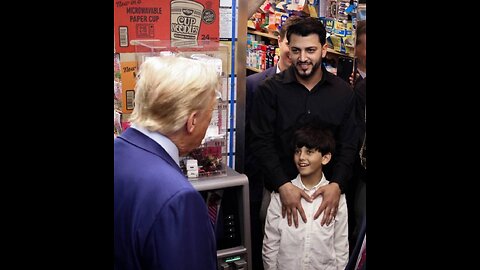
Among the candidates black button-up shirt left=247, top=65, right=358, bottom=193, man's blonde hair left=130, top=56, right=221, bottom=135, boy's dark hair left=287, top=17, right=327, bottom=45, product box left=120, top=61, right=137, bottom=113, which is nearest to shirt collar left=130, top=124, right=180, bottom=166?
man's blonde hair left=130, top=56, right=221, bottom=135

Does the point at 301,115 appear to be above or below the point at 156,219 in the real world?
above

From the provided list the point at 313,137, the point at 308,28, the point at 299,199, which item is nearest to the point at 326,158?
the point at 313,137

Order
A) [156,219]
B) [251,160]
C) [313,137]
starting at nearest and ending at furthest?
[156,219] < [313,137] < [251,160]

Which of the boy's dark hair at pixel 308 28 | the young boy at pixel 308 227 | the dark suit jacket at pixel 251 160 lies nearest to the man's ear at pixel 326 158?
the young boy at pixel 308 227

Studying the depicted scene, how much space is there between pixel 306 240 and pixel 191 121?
1.17 m

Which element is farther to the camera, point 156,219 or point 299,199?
point 299,199

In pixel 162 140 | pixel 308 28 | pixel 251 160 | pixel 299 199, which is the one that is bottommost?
pixel 299 199

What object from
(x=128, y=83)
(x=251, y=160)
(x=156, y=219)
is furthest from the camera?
(x=251, y=160)

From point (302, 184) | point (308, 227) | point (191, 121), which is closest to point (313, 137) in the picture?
point (302, 184)

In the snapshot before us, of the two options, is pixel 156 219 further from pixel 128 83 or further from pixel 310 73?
pixel 310 73

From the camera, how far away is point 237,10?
2.78 metres

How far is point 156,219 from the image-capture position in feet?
5.55

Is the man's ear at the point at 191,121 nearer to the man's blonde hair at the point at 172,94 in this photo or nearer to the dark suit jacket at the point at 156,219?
the man's blonde hair at the point at 172,94
